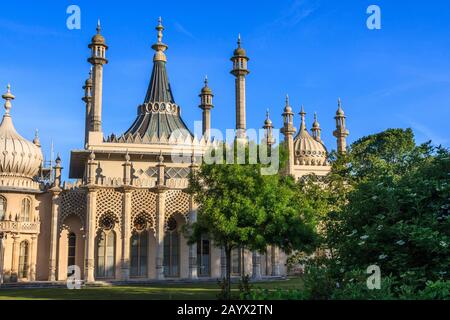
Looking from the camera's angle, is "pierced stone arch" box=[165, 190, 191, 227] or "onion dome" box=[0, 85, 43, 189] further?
"pierced stone arch" box=[165, 190, 191, 227]

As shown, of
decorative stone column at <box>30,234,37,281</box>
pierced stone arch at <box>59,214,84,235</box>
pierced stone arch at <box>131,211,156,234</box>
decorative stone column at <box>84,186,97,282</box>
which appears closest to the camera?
decorative stone column at <box>84,186,97,282</box>

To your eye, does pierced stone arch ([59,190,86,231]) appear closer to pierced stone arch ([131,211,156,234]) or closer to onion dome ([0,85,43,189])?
onion dome ([0,85,43,189])

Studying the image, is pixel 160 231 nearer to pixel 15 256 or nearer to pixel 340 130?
pixel 15 256

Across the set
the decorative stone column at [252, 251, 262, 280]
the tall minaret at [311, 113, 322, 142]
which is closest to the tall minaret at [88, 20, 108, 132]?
the decorative stone column at [252, 251, 262, 280]

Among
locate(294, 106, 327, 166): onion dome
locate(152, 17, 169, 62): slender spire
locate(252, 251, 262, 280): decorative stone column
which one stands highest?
locate(152, 17, 169, 62): slender spire

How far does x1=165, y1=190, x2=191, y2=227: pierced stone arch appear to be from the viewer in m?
37.8

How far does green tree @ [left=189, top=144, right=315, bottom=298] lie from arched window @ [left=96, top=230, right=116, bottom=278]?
1546cm

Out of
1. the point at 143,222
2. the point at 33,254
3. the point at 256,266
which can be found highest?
the point at 143,222

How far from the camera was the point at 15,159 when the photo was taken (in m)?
36.6

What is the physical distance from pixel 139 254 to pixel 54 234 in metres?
6.08

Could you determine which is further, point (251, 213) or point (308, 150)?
point (308, 150)

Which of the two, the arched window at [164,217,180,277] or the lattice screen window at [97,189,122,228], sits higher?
the lattice screen window at [97,189,122,228]

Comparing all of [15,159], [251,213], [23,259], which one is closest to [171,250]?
[23,259]
